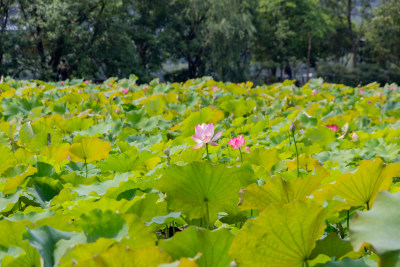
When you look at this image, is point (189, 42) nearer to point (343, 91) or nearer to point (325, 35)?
point (325, 35)

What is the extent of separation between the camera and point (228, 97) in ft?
9.02

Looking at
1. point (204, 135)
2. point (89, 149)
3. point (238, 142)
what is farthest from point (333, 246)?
point (89, 149)

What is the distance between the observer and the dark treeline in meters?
19.0

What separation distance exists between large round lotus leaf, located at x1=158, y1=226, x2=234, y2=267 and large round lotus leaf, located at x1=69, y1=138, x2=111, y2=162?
616 mm

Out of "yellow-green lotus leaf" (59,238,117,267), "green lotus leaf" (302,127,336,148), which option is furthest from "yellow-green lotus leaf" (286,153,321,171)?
"yellow-green lotus leaf" (59,238,117,267)

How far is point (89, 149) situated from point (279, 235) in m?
0.72

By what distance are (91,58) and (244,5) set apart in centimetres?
1088

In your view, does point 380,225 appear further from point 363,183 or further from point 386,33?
point 386,33

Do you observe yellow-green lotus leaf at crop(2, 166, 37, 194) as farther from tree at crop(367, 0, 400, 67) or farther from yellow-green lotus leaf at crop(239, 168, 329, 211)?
tree at crop(367, 0, 400, 67)

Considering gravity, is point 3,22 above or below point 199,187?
below

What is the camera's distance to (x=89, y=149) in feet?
3.53

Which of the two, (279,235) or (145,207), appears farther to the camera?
(145,207)

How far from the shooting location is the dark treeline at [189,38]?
62.3ft

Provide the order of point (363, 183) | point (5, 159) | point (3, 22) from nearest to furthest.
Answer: point (363, 183) < point (5, 159) < point (3, 22)
